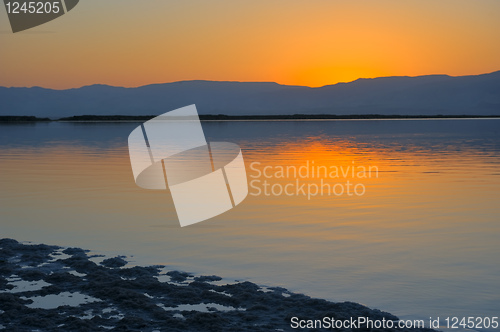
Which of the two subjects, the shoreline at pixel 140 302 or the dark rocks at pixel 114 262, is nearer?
the shoreline at pixel 140 302

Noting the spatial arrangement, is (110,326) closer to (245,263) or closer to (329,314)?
(329,314)

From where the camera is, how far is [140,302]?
25.0ft

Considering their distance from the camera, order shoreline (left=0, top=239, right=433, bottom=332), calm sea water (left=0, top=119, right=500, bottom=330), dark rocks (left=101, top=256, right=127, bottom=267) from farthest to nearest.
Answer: dark rocks (left=101, top=256, right=127, bottom=267)
calm sea water (left=0, top=119, right=500, bottom=330)
shoreline (left=0, top=239, right=433, bottom=332)

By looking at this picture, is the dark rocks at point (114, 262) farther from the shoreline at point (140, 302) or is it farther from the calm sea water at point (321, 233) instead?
the calm sea water at point (321, 233)

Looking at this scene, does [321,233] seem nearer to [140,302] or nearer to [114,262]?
[114,262]

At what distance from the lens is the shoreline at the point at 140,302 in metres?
6.91

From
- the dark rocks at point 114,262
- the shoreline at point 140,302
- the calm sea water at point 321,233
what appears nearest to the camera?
the shoreline at point 140,302

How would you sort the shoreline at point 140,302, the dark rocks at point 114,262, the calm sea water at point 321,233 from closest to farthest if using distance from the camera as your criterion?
the shoreline at point 140,302 < the calm sea water at point 321,233 < the dark rocks at point 114,262

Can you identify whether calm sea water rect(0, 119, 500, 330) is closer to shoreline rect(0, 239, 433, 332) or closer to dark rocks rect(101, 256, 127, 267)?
dark rocks rect(101, 256, 127, 267)

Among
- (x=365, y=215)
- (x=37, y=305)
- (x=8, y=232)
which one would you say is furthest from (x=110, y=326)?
(x=365, y=215)

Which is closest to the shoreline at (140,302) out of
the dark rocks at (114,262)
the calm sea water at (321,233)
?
the dark rocks at (114,262)

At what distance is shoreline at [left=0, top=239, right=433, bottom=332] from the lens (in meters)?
6.91

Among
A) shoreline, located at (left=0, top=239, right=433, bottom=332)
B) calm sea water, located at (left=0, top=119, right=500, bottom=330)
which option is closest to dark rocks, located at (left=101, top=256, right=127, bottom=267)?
→ shoreline, located at (left=0, top=239, right=433, bottom=332)

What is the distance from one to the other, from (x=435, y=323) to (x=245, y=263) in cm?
363
